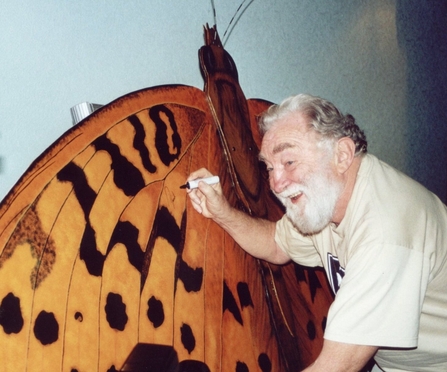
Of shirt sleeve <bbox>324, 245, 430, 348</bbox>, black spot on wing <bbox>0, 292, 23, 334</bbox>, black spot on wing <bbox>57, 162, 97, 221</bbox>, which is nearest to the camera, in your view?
black spot on wing <bbox>0, 292, 23, 334</bbox>

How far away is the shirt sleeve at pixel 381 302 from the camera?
0.85 metres

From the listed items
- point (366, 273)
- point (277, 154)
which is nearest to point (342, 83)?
point (277, 154)

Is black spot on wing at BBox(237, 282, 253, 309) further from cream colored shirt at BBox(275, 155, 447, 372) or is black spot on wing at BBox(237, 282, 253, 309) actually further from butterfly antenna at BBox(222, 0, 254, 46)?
butterfly antenna at BBox(222, 0, 254, 46)

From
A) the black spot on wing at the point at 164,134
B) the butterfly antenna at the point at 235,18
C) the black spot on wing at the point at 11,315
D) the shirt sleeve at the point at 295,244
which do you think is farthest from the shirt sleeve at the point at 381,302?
the butterfly antenna at the point at 235,18

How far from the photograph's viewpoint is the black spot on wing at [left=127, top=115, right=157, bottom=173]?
0.86m

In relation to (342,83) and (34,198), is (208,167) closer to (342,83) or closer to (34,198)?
(34,198)

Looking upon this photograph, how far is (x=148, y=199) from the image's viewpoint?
2.85ft

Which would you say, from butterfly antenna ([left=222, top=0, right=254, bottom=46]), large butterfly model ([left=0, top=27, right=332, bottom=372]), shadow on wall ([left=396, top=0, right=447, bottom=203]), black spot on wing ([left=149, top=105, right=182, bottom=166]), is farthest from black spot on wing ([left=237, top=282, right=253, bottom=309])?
shadow on wall ([left=396, top=0, right=447, bottom=203])

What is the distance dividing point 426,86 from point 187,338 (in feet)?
6.36

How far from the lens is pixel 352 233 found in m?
0.97

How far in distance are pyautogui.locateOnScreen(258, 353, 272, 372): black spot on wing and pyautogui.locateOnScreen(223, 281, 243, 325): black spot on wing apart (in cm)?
9

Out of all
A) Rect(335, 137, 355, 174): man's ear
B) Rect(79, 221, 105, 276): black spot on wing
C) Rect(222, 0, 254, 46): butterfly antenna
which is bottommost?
Rect(79, 221, 105, 276): black spot on wing

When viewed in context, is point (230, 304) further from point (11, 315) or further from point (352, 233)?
point (11, 315)

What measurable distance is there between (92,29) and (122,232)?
0.41m
